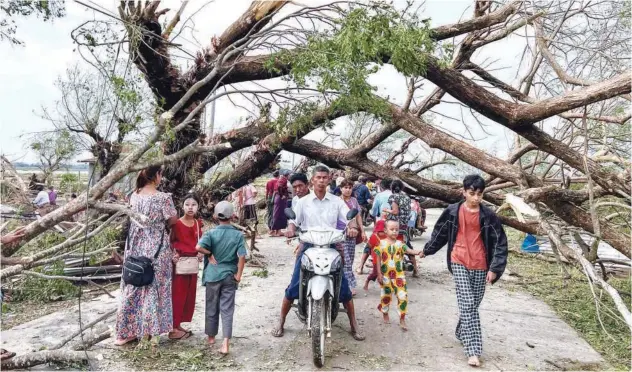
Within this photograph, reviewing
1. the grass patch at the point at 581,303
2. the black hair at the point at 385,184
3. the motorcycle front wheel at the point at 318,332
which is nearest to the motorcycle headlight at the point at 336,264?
the motorcycle front wheel at the point at 318,332

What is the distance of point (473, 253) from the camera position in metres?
4.38

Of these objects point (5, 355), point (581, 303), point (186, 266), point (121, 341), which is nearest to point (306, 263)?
→ point (186, 266)

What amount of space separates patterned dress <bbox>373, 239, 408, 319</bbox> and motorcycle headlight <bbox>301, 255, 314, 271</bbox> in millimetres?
1337

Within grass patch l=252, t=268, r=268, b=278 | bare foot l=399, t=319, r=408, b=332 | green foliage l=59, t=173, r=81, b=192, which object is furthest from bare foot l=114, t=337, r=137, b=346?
green foliage l=59, t=173, r=81, b=192

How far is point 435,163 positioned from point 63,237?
8.35 meters

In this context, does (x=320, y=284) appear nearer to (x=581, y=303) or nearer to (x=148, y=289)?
(x=148, y=289)

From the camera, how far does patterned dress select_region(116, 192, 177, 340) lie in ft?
14.2

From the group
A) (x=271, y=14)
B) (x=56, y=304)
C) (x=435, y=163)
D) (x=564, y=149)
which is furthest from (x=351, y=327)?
(x=435, y=163)

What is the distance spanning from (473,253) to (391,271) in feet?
3.77

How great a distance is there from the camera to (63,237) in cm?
785

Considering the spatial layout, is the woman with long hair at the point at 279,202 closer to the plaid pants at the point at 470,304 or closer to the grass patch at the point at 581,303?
the grass patch at the point at 581,303

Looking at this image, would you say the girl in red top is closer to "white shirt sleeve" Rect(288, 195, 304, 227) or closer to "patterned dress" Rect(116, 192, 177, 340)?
"patterned dress" Rect(116, 192, 177, 340)

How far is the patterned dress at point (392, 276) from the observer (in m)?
5.16

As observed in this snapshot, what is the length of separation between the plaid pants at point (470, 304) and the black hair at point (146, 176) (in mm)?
2981
